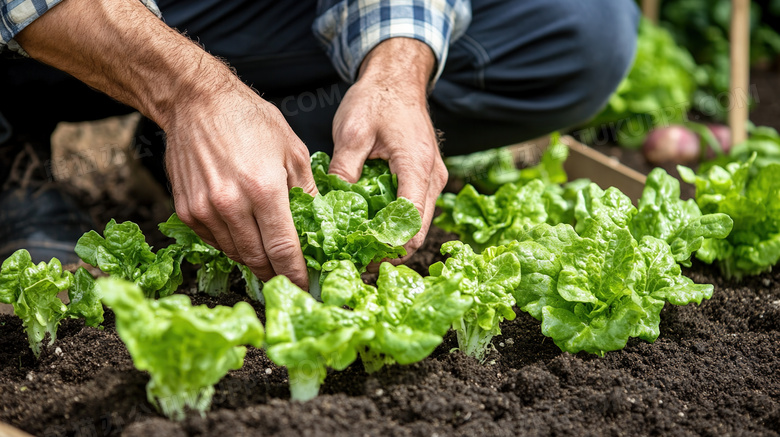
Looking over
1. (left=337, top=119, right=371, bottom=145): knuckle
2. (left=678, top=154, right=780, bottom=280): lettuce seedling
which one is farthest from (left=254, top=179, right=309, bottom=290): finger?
(left=678, top=154, right=780, bottom=280): lettuce seedling

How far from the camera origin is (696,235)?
5.74 feet

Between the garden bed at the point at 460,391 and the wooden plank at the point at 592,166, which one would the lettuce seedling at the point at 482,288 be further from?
the wooden plank at the point at 592,166

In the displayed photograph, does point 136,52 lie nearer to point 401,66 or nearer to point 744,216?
point 401,66

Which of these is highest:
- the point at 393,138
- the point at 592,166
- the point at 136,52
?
the point at 136,52

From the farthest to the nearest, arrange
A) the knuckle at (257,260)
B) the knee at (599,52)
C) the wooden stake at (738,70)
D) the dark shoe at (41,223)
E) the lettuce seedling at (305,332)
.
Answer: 1. the wooden stake at (738,70)
2. the knee at (599,52)
3. the dark shoe at (41,223)
4. the knuckle at (257,260)
5. the lettuce seedling at (305,332)

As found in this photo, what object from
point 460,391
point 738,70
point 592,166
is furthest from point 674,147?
point 460,391

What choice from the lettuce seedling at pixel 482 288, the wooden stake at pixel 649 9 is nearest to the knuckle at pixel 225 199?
the lettuce seedling at pixel 482 288

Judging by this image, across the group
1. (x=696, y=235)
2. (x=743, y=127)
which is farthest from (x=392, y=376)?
(x=743, y=127)

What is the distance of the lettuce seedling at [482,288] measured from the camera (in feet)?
4.63

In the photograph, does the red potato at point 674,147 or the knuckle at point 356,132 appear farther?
the red potato at point 674,147

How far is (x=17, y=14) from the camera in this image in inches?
61.3

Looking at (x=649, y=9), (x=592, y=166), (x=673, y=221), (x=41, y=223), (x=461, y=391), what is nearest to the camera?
(x=461, y=391)

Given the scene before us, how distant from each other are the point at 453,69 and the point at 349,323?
1.54 m

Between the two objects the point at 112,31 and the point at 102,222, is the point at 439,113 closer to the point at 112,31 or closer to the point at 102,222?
the point at 112,31
